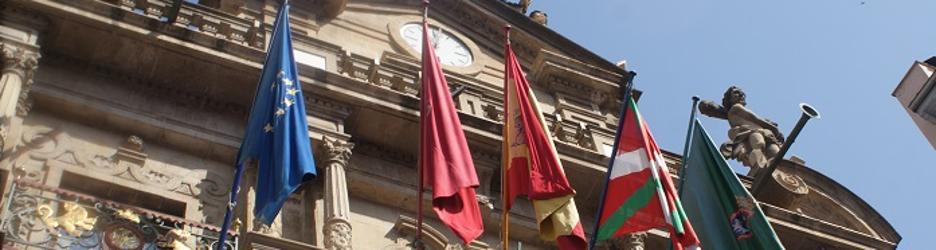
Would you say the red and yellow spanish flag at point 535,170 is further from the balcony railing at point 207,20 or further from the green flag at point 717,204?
the balcony railing at point 207,20

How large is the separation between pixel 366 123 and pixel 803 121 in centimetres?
631

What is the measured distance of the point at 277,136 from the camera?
16.1 m

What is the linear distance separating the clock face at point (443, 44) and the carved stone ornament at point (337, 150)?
550 centimetres

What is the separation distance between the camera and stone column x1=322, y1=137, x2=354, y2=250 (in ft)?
53.6

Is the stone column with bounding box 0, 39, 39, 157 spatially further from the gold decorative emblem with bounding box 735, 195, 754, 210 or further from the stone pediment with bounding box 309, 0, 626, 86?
the gold decorative emblem with bounding box 735, 195, 754, 210

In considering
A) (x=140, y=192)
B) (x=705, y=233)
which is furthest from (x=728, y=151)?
(x=140, y=192)

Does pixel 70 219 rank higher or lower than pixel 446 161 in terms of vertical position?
lower

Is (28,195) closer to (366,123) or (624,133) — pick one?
(366,123)

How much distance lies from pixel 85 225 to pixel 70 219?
0.17 m

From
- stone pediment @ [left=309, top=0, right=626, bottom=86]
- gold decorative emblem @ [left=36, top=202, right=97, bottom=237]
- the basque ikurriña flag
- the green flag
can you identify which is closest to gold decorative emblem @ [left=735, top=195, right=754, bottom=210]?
the green flag

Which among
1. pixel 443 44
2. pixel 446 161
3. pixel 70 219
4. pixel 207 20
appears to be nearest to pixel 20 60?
pixel 70 219

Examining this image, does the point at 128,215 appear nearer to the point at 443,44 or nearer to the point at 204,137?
the point at 204,137

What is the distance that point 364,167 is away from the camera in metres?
18.9

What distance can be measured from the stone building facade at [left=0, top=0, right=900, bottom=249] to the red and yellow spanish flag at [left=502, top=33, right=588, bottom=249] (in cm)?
125
